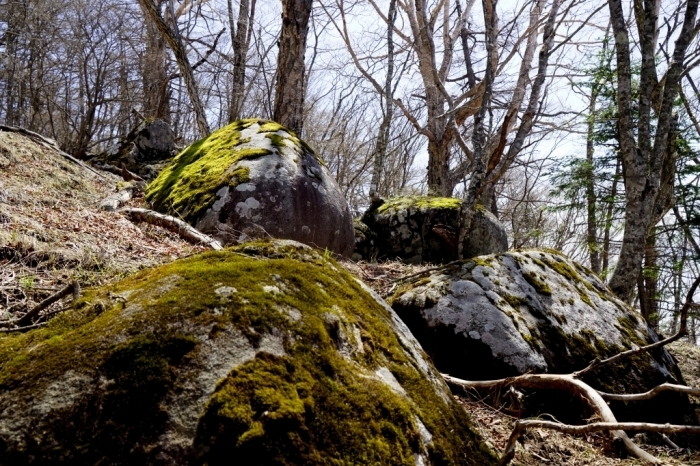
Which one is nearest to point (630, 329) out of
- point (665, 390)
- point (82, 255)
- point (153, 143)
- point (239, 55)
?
point (665, 390)

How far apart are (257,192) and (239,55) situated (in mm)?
7582

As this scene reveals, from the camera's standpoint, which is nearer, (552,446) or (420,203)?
(552,446)

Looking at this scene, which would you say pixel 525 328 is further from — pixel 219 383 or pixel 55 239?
pixel 55 239

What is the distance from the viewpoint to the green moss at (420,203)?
279 inches

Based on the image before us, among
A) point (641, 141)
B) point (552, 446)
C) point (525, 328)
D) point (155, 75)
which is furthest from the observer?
point (155, 75)

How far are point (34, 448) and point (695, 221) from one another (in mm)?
9001

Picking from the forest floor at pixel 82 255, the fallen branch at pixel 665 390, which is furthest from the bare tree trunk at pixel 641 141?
the fallen branch at pixel 665 390

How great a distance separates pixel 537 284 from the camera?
3.72 m

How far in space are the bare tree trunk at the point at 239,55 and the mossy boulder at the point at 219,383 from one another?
29.1 ft

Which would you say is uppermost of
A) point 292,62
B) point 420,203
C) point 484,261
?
point 292,62

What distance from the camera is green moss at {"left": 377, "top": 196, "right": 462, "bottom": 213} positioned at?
7096 millimetres

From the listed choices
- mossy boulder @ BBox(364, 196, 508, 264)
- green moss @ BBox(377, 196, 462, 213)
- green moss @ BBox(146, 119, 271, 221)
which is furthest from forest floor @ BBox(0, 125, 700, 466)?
green moss @ BBox(377, 196, 462, 213)

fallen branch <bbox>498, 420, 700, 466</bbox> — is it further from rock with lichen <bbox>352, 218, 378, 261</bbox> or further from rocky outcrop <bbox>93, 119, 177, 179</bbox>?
rocky outcrop <bbox>93, 119, 177, 179</bbox>

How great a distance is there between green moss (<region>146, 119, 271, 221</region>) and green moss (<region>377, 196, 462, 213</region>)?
2.87m
